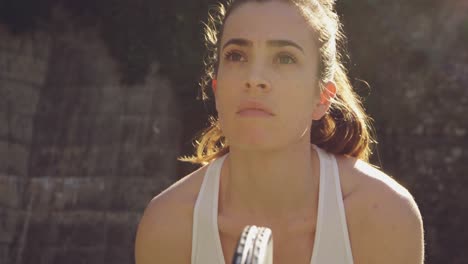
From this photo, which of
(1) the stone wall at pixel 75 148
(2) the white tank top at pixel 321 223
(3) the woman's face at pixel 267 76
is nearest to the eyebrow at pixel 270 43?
(3) the woman's face at pixel 267 76

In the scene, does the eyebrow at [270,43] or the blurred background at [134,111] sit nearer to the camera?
the eyebrow at [270,43]

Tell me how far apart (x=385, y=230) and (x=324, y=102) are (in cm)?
45

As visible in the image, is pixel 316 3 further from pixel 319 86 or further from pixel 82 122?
pixel 82 122

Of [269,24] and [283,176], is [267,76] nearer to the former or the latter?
[269,24]

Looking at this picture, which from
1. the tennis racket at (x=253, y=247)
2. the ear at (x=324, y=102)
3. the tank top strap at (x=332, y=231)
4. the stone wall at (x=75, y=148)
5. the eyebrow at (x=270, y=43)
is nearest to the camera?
the tennis racket at (x=253, y=247)

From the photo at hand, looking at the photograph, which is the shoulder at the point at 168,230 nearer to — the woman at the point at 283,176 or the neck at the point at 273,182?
the woman at the point at 283,176

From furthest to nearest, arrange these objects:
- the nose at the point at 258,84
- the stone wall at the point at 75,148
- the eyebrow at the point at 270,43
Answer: the stone wall at the point at 75,148
the eyebrow at the point at 270,43
the nose at the point at 258,84

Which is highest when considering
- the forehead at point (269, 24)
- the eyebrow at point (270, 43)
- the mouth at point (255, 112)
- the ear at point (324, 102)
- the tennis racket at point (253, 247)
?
the forehead at point (269, 24)

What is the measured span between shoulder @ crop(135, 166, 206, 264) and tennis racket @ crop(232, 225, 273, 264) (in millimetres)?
845

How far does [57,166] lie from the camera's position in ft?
20.8

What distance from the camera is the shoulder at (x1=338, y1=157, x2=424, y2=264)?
3047 mm

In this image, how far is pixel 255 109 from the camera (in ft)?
9.37

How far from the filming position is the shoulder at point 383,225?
120 inches

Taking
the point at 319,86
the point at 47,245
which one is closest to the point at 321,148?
the point at 319,86
